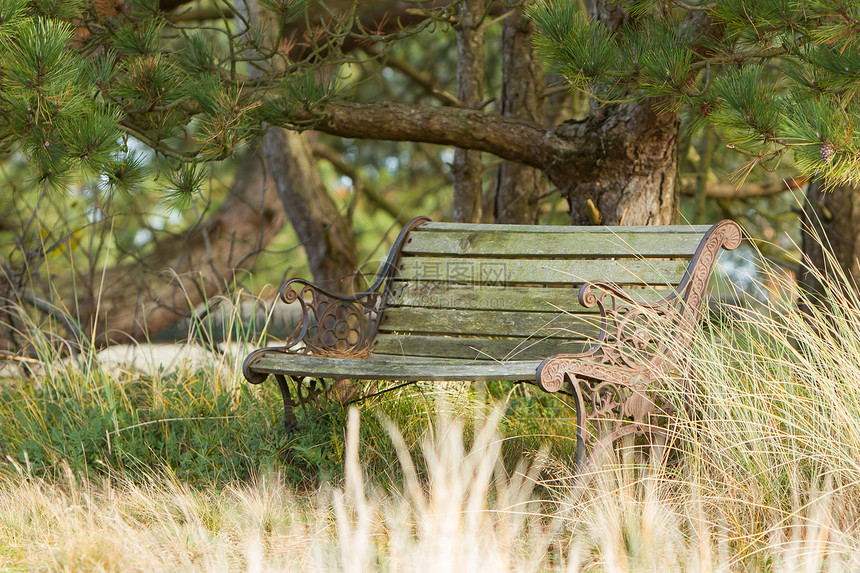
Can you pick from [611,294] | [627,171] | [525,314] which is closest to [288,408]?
[525,314]

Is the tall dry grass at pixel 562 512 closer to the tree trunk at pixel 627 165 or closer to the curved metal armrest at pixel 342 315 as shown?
the curved metal armrest at pixel 342 315

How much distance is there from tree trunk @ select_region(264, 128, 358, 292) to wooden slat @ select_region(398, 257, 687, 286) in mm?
1978

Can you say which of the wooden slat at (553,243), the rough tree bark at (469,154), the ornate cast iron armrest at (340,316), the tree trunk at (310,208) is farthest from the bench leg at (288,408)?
the tree trunk at (310,208)

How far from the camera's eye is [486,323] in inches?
117

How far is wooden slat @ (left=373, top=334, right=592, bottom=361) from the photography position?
2.79 metres

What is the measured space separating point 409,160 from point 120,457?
584 centimetres

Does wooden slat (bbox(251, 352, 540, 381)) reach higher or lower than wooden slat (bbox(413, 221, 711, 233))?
lower

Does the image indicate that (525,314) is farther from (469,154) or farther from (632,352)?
(469,154)

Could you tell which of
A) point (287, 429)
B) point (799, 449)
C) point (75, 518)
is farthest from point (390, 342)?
point (799, 449)

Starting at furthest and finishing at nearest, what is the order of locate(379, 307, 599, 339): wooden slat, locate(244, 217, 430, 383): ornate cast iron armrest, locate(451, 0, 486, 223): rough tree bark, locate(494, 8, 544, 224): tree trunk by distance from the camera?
locate(451, 0, 486, 223): rough tree bark
locate(494, 8, 544, 224): tree trunk
locate(244, 217, 430, 383): ornate cast iron armrest
locate(379, 307, 599, 339): wooden slat

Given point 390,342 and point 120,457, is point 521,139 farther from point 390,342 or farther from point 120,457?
point 120,457

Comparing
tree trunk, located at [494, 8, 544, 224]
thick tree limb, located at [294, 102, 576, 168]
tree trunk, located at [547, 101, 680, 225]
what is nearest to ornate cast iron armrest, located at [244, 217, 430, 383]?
thick tree limb, located at [294, 102, 576, 168]

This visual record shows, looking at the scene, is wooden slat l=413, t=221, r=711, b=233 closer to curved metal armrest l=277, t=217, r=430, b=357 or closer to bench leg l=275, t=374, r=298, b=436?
curved metal armrest l=277, t=217, r=430, b=357

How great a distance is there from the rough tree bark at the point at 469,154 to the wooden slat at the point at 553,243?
1.48 metres
